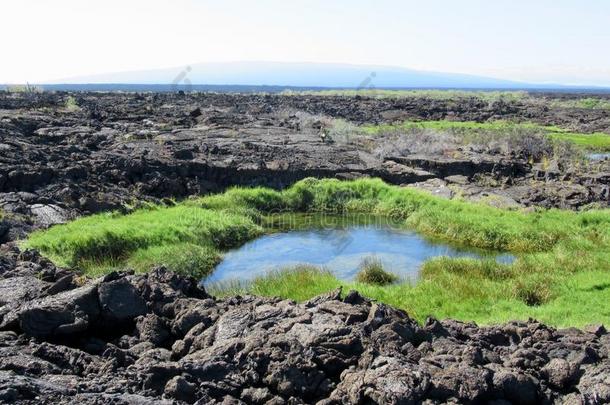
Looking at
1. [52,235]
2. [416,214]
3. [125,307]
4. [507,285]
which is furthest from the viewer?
[416,214]

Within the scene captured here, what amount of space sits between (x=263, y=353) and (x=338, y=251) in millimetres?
14561

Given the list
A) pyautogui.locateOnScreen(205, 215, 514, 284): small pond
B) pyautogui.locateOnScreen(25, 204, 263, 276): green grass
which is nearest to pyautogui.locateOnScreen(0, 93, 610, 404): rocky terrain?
pyautogui.locateOnScreen(25, 204, 263, 276): green grass

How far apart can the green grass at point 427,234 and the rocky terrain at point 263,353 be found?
4629mm

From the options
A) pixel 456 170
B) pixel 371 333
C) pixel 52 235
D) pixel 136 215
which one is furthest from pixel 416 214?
pixel 371 333

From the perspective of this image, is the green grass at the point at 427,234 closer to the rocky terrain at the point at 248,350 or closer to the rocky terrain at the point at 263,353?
the rocky terrain at the point at 248,350

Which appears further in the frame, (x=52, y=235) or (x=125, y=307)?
(x=52, y=235)

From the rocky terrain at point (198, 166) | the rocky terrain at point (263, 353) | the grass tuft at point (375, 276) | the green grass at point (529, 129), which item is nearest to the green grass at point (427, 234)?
the grass tuft at point (375, 276)

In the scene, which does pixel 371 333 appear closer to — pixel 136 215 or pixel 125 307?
pixel 125 307

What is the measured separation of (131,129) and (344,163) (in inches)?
694

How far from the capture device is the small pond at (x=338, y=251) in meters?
19.7

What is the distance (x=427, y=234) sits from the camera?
24.7 meters

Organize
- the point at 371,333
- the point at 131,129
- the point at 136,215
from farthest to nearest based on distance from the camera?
the point at 131,129 < the point at 136,215 < the point at 371,333

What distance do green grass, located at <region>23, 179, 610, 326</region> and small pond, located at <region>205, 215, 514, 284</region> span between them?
2.39 ft

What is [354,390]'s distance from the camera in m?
7.36
